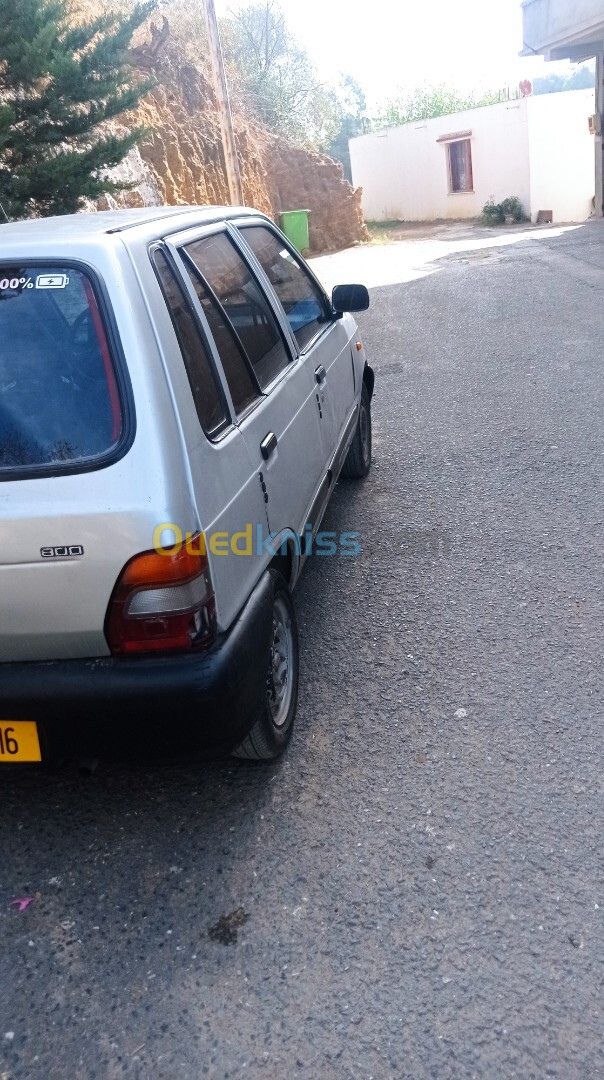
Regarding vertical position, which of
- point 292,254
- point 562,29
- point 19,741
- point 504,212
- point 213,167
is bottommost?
point 19,741

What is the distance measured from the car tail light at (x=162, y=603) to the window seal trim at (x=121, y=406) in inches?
10.9

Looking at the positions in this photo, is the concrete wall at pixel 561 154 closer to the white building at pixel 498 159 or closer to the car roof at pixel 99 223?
the white building at pixel 498 159

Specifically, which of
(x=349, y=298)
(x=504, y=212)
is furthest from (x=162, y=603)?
(x=504, y=212)

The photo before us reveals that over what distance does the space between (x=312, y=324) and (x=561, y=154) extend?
28141 millimetres

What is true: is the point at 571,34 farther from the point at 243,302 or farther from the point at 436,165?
the point at 243,302

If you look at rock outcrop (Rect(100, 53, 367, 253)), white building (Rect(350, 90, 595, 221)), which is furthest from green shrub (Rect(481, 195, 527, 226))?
rock outcrop (Rect(100, 53, 367, 253))

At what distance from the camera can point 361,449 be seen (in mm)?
5762

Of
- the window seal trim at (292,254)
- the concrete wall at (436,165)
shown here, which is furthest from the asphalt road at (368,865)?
the concrete wall at (436,165)

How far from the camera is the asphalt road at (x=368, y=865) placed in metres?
2.19

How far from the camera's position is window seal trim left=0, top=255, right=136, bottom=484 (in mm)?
2389

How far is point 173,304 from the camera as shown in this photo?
270cm

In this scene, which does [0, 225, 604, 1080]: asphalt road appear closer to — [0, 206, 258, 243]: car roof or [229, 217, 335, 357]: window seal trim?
[229, 217, 335, 357]: window seal trim

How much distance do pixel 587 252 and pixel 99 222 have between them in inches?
588

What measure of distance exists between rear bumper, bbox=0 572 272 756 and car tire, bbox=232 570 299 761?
0.33 metres
